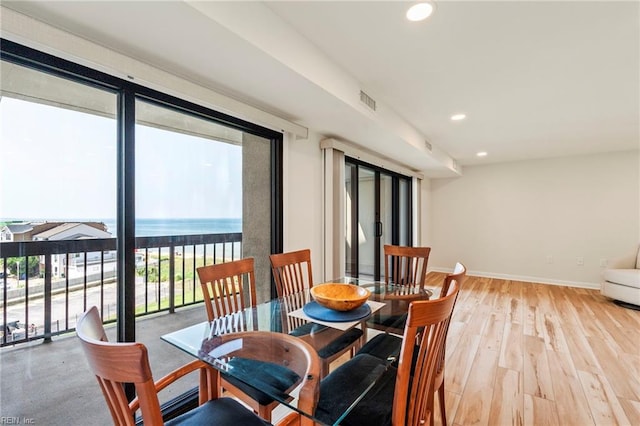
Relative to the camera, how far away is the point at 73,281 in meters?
1.89

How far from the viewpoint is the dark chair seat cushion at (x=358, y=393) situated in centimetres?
110

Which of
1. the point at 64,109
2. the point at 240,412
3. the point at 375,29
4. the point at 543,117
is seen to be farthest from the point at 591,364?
the point at 64,109

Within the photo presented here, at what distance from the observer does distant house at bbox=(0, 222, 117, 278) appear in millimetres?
1414

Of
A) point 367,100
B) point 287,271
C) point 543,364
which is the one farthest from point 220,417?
point 543,364

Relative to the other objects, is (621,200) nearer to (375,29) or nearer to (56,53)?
(375,29)

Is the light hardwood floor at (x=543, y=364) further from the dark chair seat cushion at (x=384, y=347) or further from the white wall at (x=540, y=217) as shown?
the white wall at (x=540, y=217)

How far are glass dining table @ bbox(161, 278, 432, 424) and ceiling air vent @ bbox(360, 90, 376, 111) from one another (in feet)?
Answer: 5.29

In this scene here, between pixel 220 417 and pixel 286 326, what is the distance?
56cm

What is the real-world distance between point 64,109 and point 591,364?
4224mm

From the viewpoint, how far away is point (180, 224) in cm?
230

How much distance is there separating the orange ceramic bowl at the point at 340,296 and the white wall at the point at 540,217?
5.18m
